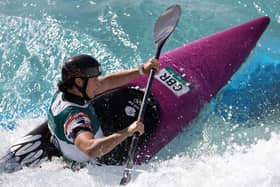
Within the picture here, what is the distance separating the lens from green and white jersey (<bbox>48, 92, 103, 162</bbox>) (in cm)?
256

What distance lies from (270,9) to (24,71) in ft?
8.00

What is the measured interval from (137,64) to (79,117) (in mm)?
1936

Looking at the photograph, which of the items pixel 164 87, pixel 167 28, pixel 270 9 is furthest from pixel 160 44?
pixel 270 9

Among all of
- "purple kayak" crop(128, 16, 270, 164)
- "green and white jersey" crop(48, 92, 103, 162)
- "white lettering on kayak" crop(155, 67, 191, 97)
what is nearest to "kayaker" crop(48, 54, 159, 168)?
"green and white jersey" crop(48, 92, 103, 162)

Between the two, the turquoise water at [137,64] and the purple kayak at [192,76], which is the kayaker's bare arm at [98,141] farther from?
the purple kayak at [192,76]

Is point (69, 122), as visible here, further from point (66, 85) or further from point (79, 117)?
point (66, 85)

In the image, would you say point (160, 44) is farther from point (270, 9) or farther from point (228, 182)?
point (270, 9)

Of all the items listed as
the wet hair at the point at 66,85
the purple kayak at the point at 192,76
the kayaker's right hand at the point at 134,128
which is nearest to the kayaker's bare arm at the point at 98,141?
the kayaker's right hand at the point at 134,128

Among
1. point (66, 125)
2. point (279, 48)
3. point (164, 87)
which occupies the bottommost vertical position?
point (279, 48)

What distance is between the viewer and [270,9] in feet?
16.7

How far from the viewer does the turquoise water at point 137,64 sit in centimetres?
278

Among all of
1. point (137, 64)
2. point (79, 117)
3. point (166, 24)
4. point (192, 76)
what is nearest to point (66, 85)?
point (79, 117)

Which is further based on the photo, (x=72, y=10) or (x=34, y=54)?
(x=72, y=10)

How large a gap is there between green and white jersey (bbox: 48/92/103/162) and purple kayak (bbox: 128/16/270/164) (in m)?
0.48
